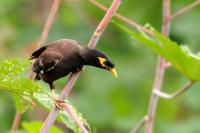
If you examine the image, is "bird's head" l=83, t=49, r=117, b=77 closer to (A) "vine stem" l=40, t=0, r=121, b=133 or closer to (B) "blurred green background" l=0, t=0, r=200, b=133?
(A) "vine stem" l=40, t=0, r=121, b=133

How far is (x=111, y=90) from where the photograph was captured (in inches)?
190

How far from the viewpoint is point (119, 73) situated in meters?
4.68

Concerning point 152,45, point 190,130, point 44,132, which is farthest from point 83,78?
point 44,132

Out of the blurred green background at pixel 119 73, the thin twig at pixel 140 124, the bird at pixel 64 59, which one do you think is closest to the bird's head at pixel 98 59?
the bird at pixel 64 59

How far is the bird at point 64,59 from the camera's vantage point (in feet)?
6.31

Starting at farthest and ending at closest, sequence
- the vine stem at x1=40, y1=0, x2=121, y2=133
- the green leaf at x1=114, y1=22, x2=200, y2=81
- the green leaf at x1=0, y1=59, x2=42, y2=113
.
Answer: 1. the green leaf at x1=114, y1=22, x2=200, y2=81
2. the green leaf at x1=0, y1=59, x2=42, y2=113
3. the vine stem at x1=40, y1=0, x2=121, y2=133

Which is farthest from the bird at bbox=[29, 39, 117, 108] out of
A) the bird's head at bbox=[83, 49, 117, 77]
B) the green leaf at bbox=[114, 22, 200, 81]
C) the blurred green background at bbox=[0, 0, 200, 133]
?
the blurred green background at bbox=[0, 0, 200, 133]

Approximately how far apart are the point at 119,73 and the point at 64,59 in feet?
8.96

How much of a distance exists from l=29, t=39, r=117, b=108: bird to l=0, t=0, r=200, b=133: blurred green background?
2.45 m

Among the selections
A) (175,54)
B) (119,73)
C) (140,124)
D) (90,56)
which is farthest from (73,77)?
(119,73)

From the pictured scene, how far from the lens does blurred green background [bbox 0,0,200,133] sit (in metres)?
4.55

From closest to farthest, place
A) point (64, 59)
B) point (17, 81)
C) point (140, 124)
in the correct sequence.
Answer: point (17, 81) → point (64, 59) → point (140, 124)

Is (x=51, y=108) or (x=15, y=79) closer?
(x=15, y=79)

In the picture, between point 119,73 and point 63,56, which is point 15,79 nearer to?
point 63,56
